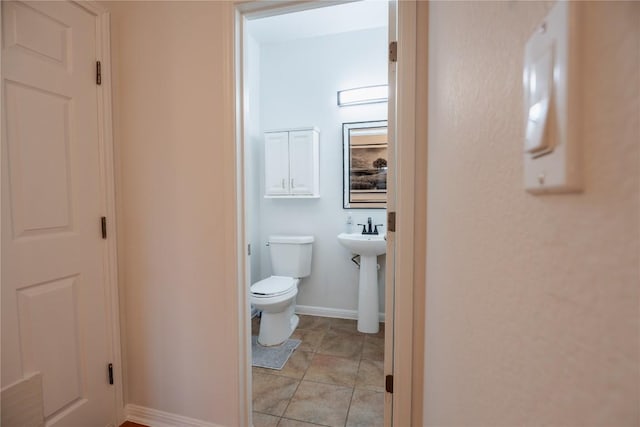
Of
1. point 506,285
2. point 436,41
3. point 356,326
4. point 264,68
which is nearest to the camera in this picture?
point 506,285

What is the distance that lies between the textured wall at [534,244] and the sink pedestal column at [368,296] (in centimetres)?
176

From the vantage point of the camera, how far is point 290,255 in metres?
2.60

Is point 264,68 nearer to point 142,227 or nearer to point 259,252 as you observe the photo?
point 259,252

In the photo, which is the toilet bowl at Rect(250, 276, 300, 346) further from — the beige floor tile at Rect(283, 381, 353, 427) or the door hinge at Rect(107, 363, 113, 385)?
the door hinge at Rect(107, 363, 113, 385)

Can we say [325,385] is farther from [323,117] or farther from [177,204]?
[323,117]

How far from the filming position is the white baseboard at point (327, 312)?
2.66 meters

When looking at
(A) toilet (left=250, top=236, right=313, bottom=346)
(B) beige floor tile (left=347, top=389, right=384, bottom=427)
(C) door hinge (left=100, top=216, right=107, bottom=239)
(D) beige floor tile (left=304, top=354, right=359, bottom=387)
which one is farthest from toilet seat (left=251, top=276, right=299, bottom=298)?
(C) door hinge (left=100, top=216, right=107, bottom=239)

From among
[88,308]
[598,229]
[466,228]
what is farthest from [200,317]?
[598,229]

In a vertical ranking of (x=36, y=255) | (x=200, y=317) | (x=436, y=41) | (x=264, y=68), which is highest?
(x=264, y=68)

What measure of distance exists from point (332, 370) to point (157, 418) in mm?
1032

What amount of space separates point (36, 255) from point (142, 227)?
0.39 m

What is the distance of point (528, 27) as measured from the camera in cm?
28

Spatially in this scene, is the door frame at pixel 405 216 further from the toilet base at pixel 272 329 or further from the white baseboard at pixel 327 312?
the white baseboard at pixel 327 312

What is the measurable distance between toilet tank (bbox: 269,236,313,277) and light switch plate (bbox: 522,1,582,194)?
7.88ft
